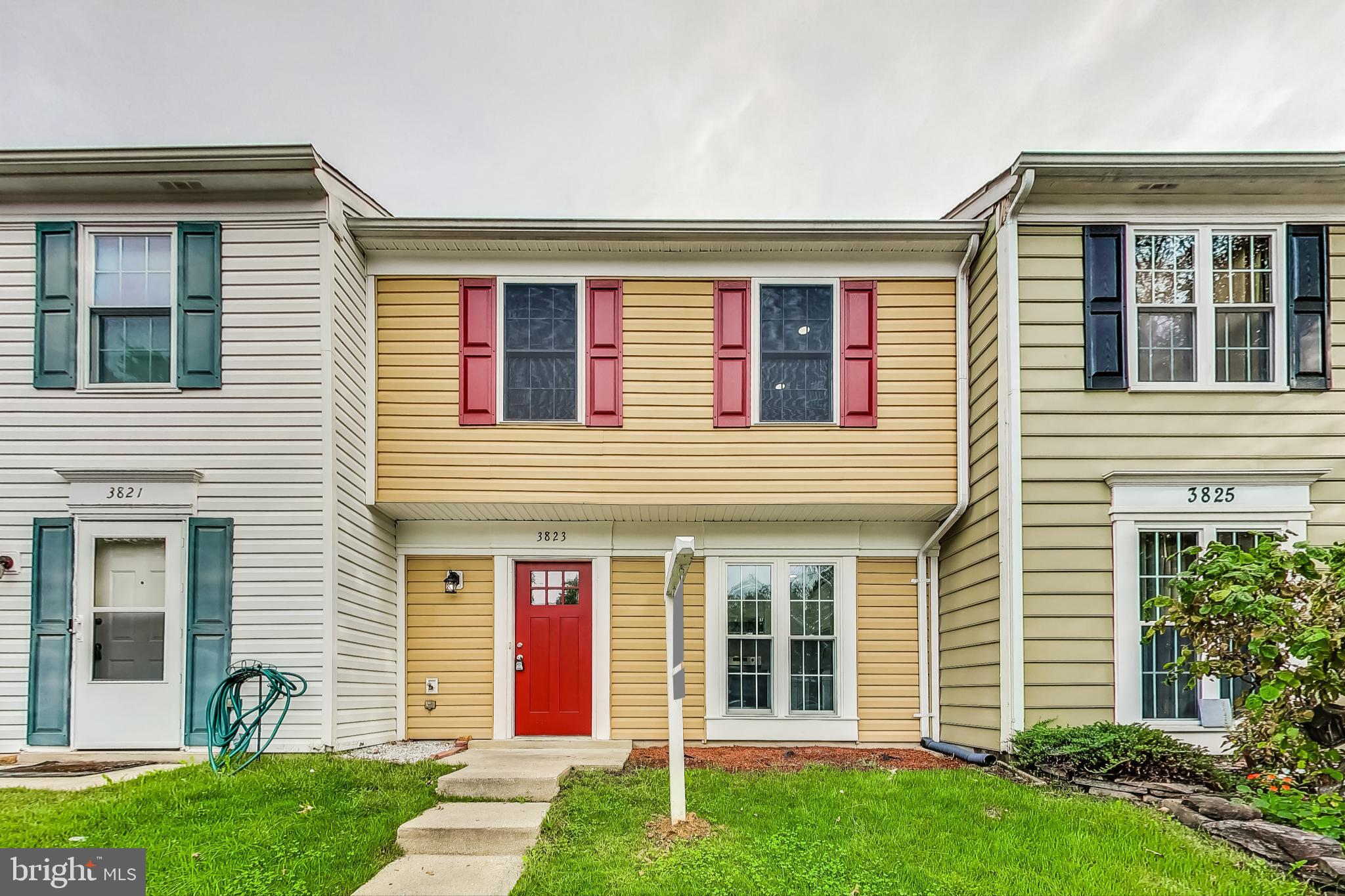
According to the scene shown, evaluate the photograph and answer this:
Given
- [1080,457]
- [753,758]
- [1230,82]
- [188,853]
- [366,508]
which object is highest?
[1230,82]

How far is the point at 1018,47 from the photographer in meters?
13.8

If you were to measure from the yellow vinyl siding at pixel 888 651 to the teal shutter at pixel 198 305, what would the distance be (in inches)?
251

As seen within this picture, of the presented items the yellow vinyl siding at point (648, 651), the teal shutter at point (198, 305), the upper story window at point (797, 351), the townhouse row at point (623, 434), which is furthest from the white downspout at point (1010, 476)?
the teal shutter at point (198, 305)

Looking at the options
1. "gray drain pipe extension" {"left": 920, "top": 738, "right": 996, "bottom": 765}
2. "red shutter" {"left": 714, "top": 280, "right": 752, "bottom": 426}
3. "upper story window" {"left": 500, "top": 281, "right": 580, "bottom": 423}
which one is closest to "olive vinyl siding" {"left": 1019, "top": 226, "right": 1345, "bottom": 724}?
"gray drain pipe extension" {"left": 920, "top": 738, "right": 996, "bottom": 765}

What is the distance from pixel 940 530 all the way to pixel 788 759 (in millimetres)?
2643

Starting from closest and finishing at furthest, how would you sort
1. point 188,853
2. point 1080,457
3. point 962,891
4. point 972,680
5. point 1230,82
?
point 962,891
point 188,853
point 1080,457
point 972,680
point 1230,82

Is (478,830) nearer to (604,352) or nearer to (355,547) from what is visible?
(355,547)

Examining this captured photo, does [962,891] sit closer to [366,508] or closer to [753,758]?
[753,758]

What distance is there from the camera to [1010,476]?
6371 millimetres

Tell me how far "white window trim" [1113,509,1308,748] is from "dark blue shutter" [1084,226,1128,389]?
1.21 meters

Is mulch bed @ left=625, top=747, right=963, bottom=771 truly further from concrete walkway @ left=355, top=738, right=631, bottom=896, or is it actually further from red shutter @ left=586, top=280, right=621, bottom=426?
red shutter @ left=586, top=280, right=621, bottom=426

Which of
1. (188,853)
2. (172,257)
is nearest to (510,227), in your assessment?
(172,257)

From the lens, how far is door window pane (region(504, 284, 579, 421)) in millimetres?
7320

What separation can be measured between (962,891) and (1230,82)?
1562 centimetres
